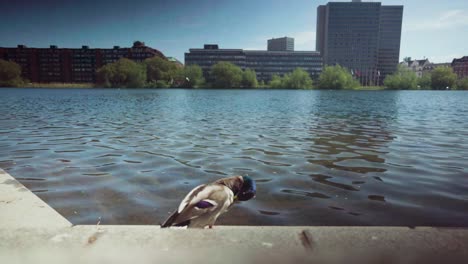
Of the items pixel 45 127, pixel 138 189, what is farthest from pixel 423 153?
pixel 45 127

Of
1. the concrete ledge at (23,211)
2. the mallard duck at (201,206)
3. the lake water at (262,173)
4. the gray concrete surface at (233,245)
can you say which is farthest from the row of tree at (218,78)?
the gray concrete surface at (233,245)

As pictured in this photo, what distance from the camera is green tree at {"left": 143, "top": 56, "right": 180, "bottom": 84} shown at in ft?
522

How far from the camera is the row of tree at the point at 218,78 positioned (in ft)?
477

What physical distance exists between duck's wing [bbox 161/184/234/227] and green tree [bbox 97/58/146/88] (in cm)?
15084

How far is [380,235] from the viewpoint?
2770mm

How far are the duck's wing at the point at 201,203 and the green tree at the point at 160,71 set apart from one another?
528 feet

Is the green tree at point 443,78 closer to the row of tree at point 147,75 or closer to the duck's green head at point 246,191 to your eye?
the row of tree at point 147,75

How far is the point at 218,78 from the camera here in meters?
153

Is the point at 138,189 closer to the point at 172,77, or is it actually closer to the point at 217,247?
the point at 217,247

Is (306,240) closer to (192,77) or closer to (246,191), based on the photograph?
(246,191)

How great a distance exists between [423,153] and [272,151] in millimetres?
5572

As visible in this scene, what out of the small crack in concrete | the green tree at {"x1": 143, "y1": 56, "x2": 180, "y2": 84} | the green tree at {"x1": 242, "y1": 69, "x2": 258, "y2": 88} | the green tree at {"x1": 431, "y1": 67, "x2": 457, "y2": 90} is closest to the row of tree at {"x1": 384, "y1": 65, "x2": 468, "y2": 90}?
the green tree at {"x1": 431, "y1": 67, "x2": 457, "y2": 90}

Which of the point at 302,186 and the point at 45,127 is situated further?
the point at 45,127

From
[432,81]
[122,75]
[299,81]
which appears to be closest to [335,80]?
[299,81]
